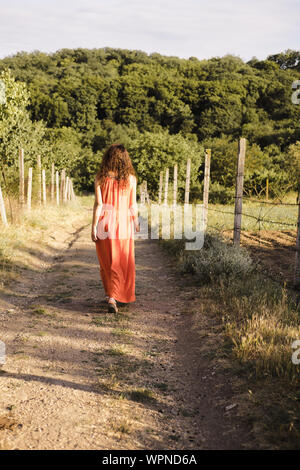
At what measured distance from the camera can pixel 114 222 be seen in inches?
216

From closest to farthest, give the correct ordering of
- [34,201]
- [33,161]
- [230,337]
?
[230,337], [34,201], [33,161]

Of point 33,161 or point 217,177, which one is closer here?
point 33,161

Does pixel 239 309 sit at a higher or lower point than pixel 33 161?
lower

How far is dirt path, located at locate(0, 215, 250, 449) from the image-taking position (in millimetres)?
2721

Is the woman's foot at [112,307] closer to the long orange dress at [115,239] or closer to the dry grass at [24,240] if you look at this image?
the long orange dress at [115,239]

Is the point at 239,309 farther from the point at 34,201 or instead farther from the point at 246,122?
the point at 246,122

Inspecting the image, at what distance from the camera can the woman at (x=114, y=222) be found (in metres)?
5.44

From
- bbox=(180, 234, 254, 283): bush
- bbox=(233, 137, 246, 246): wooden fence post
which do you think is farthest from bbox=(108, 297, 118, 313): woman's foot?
bbox=(233, 137, 246, 246): wooden fence post

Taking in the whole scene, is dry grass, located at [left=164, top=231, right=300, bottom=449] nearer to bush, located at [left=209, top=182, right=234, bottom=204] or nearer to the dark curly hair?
the dark curly hair

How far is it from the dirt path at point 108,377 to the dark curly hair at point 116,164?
6.01ft

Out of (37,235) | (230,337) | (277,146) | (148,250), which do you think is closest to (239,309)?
(230,337)

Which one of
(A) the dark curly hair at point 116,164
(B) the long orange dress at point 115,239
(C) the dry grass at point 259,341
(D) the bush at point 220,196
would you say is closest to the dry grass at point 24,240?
(B) the long orange dress at point 115,239
